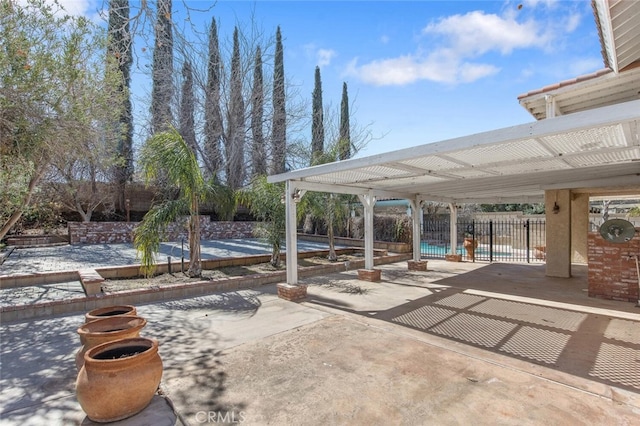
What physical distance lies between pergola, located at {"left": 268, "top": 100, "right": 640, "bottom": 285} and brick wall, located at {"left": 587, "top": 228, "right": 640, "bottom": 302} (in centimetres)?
157

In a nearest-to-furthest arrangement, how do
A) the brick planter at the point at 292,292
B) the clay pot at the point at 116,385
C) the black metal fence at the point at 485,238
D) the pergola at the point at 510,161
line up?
the clay pot at the point at 116,385 < the pergola at the point at 510,161 < the brick planter at the point at 292,292 < the black metal fence at the point at 485,238

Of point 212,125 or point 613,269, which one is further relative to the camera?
point 212,125

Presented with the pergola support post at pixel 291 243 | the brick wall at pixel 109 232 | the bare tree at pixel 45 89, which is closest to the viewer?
the bare tree at pixel 45 89

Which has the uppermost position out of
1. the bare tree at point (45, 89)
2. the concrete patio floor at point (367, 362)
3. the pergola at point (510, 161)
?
the bare tree at point (45, 89)

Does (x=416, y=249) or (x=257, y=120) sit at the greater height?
(x=257, y=120)

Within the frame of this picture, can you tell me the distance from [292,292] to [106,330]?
383 centimetres

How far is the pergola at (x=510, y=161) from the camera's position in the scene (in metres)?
3.57

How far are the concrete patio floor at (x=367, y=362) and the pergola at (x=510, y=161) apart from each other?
2.33 meters

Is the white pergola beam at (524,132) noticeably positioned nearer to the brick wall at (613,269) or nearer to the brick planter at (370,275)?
the brick planter at (370,275)

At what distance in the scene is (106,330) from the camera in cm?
358

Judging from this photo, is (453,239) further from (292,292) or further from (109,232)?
(109,232)

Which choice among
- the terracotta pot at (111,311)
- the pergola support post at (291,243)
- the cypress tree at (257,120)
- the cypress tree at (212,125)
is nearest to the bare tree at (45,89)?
the terracotta pot at (111,311)

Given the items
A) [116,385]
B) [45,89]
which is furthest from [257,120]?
[116,385]

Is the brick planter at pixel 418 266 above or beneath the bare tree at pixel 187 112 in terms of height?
beneath
